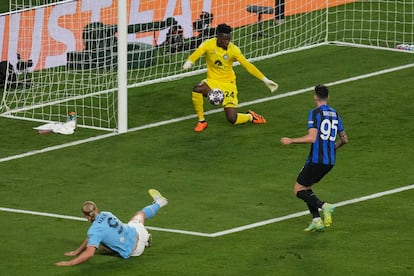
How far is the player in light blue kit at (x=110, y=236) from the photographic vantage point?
66.8 ft

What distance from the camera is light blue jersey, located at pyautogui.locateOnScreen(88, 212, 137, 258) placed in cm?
2039

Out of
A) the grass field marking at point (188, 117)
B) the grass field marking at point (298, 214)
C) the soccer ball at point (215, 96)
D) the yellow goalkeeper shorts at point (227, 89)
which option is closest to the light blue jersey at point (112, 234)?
the grass field marking at point (298, 214)

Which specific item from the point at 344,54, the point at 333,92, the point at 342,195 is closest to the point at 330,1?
the point at 344,54

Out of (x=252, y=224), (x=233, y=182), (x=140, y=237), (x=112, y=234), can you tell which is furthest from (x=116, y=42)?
(x=112, y=234)

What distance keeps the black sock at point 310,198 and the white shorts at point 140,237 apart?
2.35m

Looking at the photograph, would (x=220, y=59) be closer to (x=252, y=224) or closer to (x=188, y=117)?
(x=188, y=117)

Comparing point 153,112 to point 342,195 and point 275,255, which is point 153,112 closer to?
point 342,195

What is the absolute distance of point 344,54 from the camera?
112ft

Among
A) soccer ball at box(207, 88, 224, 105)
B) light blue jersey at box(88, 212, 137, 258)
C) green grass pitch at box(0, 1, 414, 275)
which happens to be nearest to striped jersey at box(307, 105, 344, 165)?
green grass pitch at box(0, 1, 414, 275)

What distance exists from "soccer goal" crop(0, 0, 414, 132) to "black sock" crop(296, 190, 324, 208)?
23.3 ft

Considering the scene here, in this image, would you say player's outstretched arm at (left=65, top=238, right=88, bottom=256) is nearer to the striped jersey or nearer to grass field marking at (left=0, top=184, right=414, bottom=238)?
grass field marking at (left=0, top=184, right=414, bottom=238)

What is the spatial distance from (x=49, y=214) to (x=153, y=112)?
6.85m

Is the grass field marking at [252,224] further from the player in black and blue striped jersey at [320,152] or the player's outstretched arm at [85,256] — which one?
the player's outstretched arm at [85,256]

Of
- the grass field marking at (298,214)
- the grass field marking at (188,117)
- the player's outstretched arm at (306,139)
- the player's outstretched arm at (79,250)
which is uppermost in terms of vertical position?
the player's outstretched arm at (306,139)
